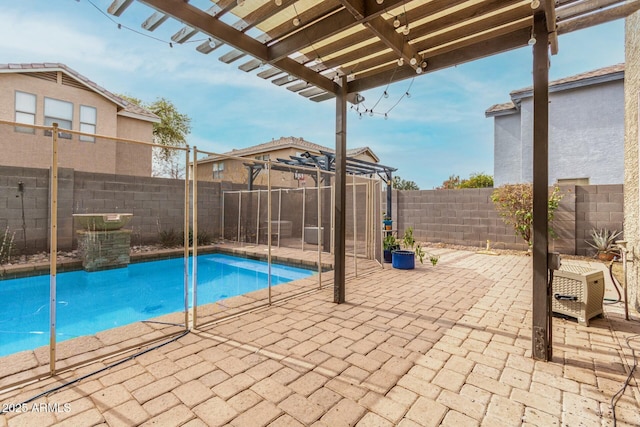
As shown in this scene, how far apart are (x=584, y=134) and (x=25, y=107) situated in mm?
16419

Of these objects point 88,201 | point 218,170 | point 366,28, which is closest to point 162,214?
point 88,201

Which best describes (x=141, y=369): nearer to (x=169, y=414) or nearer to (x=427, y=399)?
(x=169, y=414)

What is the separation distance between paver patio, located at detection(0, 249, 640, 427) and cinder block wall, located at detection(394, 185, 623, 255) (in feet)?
14.6

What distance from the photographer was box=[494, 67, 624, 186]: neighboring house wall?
28.5ft

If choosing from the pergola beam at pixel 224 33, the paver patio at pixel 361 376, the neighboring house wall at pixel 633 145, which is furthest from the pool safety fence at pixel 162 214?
the neighboring house wall at pixel 633 145

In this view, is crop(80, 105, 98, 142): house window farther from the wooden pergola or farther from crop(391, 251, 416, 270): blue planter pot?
crop(391, 251, 416, 270): blue planter pot

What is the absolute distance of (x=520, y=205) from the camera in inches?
287

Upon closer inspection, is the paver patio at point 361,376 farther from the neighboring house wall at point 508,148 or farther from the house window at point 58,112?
the house window at point 58,112

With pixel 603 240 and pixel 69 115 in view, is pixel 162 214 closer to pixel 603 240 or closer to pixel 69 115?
pixel 69 115

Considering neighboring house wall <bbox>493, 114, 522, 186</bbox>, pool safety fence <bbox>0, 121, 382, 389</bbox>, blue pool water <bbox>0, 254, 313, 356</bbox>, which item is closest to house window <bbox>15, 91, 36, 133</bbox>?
pool safety fence <bbox>0, 121, 382, 389</bbox>

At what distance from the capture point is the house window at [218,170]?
1651 centimetres

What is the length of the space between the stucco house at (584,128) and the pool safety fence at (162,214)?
23.2 feet

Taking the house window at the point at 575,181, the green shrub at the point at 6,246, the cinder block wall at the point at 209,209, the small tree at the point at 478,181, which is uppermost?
the small tree at the point at 478,181

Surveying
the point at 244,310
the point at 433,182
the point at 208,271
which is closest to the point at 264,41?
the point at 244,310
